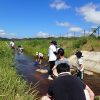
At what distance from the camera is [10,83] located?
399 inches

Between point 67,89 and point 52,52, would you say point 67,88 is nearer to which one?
point 67,89

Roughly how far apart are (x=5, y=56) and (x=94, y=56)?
7.60 m

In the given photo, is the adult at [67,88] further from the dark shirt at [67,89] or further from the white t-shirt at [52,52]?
the white t-shirt at [52,52]

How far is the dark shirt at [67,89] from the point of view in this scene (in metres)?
6.10

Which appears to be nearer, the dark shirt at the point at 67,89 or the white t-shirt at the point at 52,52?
the dark shirt at the point at 67,89

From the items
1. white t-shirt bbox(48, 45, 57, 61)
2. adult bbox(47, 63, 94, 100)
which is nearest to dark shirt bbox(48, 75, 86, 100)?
adult bbox(47, 63, 94, 100)

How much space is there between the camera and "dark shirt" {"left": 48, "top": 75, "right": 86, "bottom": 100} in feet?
20.0

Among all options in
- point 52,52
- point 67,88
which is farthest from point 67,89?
point 52,52

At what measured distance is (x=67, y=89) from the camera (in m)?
6.11

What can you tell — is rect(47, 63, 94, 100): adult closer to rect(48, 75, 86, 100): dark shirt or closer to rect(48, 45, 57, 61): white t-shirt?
rect(48, 75, 86, 100): dark shirt

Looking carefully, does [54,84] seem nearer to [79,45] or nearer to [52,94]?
[52,94]

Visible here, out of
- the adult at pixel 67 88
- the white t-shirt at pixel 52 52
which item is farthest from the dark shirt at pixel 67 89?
the white t-shirt at pixel 52 52

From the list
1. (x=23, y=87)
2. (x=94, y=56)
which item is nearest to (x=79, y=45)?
(x=94, y=56)

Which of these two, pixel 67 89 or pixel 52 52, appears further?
pixel 52 52
